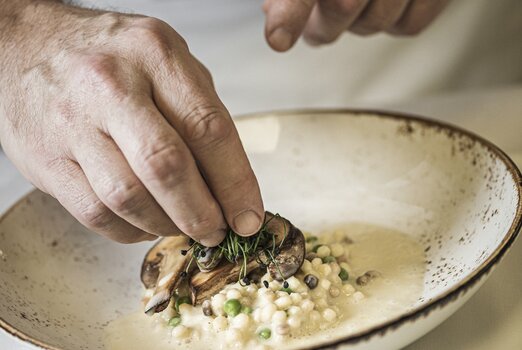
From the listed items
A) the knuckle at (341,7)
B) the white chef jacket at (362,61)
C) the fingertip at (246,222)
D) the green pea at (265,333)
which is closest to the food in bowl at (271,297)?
the green pea at (265,333)

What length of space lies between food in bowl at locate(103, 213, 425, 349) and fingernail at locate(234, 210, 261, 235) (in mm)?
103

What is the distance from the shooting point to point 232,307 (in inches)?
40.2

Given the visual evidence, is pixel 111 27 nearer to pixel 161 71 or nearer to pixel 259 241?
pixel 161 71

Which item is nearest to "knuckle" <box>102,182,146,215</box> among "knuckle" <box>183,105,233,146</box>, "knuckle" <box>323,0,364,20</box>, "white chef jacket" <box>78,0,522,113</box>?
"knuckle" <box>183,105,233,146</box>

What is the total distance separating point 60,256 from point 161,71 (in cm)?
56

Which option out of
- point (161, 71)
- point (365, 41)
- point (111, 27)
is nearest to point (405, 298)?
point (161, 71)

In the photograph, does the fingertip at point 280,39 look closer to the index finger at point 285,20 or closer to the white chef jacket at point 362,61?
the index finger at point 285,20

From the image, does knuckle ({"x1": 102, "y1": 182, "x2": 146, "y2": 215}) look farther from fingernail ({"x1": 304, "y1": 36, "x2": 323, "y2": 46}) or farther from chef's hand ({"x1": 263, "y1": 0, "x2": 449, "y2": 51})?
fingernail ({"x1": 304, "y1": 36, "x2": 323, "y2": 46})

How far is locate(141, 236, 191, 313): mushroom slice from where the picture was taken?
3.49 ft

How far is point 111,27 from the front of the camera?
104cm

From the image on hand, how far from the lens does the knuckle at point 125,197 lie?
899 millimetres

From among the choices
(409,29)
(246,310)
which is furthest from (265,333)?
(409,29)

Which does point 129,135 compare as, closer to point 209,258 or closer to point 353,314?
point 209,258

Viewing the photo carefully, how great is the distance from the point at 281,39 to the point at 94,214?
61cm
